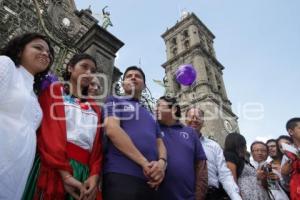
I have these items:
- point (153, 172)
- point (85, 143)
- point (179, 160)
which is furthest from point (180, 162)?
point (85, 143)

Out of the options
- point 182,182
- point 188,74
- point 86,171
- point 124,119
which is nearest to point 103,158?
point 86,171

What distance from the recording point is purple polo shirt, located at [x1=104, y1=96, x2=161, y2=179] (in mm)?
2223

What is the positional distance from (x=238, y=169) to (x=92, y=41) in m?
3.50

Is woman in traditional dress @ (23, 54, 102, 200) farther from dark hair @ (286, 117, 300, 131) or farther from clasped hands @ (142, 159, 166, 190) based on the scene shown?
dark hair @ (286, 117, 300, 131)

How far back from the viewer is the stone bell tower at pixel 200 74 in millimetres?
28016

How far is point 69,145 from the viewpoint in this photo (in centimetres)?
218

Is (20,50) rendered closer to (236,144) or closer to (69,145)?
(69,145)

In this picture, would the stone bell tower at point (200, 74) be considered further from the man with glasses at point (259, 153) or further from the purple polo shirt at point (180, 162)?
the purple polo shirt at point (180, 162)

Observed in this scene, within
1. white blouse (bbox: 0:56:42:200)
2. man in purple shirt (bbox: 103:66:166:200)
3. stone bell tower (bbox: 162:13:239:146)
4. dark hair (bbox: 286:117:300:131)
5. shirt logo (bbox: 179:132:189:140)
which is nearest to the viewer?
white blouse (bbox: 0:56:42:200)

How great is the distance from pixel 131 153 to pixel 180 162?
2.46 ft

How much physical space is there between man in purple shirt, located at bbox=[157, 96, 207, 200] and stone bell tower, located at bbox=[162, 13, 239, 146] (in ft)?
70.4

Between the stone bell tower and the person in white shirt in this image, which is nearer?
the person in white shirt

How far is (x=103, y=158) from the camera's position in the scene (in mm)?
2373

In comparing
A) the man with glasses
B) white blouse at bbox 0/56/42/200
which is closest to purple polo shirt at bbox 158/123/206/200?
white blouse at bbox 0/56/42/200
